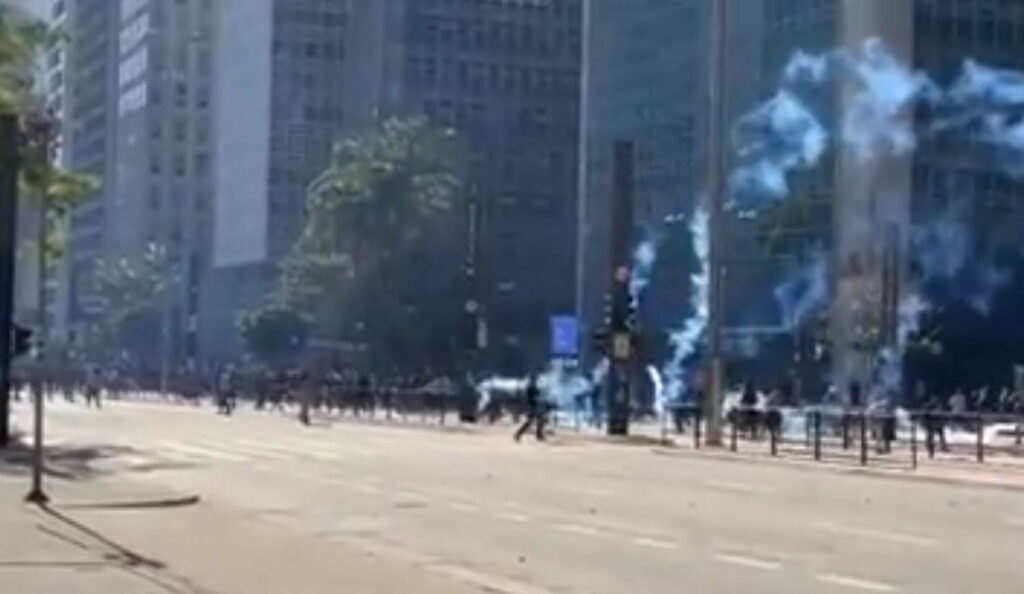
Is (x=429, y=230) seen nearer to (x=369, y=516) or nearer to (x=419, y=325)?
(x=419, y=325)

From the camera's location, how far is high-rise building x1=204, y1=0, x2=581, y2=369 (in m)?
147

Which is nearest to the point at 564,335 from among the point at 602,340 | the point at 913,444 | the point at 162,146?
the point at 602,340

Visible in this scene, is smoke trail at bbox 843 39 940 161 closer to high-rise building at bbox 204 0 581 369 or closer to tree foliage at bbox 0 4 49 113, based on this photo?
tree foliage at bbox 0 4 49 113

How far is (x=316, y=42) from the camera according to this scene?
15350cm

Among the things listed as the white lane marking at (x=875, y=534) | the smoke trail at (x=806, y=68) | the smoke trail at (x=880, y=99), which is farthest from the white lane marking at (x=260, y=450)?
the smoke trail at (x=806, y=68)

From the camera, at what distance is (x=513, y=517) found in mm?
25859

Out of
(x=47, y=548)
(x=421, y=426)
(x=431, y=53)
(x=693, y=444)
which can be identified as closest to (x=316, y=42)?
(x=431, y=53)

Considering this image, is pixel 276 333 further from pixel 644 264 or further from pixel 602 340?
pixel 602 340

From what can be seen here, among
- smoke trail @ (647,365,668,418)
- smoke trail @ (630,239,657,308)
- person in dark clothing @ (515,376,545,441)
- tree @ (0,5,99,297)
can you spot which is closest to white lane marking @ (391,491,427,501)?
tree @ (0,5,99,297)

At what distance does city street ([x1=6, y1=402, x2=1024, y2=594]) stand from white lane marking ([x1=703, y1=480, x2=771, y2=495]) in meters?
0.05

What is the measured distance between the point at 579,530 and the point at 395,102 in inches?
4902

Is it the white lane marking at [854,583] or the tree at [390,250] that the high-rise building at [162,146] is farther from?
the white lane marking at [854,583]

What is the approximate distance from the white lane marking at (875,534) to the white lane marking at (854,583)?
3818 mm

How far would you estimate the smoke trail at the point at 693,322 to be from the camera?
91.4 m
